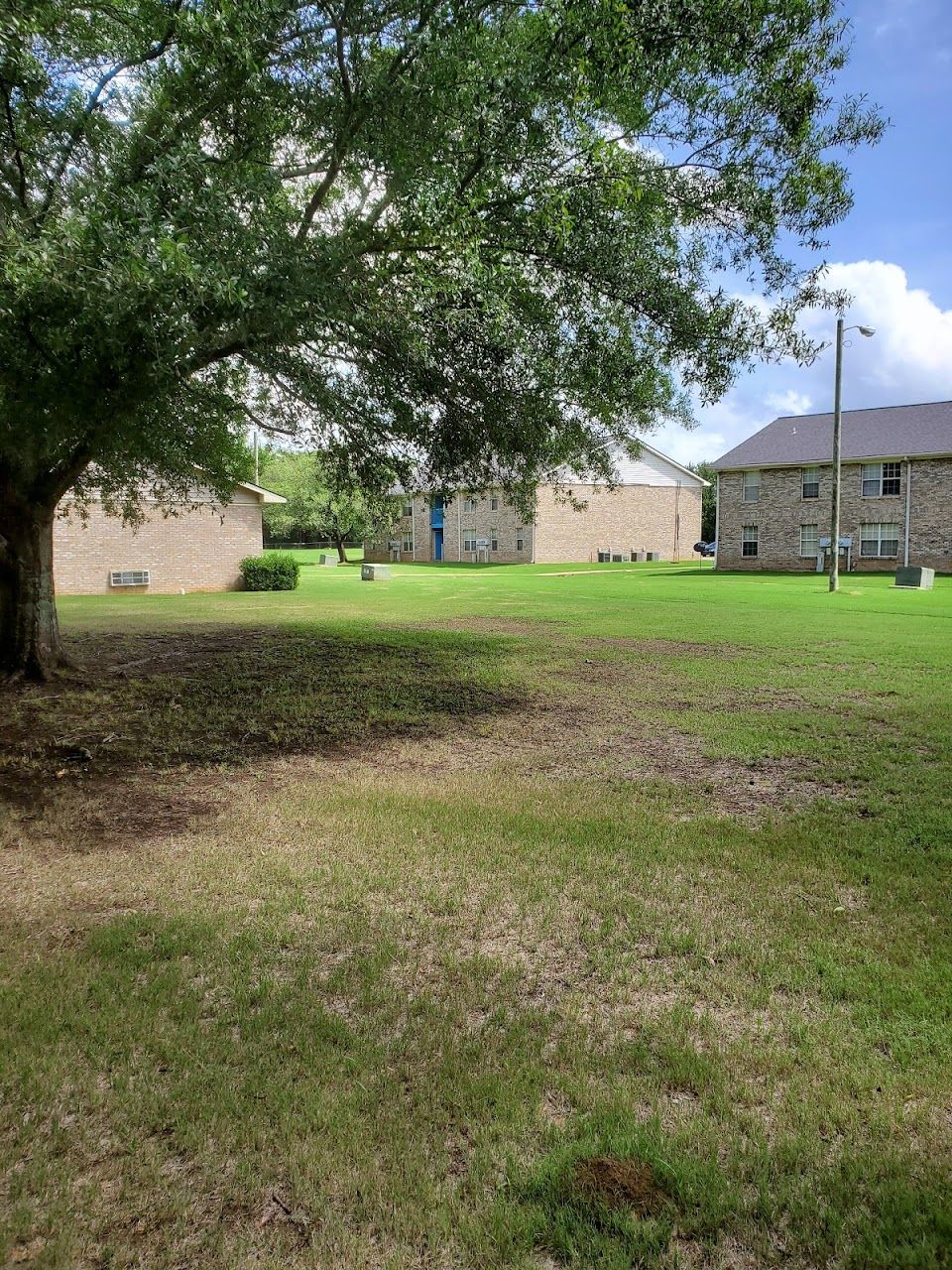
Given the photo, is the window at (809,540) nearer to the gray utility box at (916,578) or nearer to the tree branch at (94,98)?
the gray utility box at (916,578)

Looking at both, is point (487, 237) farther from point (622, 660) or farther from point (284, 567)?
point (284, 567)

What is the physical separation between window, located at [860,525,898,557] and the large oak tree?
1265 inches

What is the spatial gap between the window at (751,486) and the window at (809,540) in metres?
2.95

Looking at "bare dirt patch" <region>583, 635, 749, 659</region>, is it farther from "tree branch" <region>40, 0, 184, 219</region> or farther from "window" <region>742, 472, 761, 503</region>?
"window" <region>742, 472, 761, 503</region>

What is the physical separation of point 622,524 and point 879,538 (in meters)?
17.5

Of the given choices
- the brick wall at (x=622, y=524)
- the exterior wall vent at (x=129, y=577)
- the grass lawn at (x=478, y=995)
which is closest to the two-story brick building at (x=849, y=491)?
the brick wall at (x=622, y=524)

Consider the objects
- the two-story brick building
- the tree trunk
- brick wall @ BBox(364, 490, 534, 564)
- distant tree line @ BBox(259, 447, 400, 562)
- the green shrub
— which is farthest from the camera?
brick wall @ BBox(364, 490, 534, 564)

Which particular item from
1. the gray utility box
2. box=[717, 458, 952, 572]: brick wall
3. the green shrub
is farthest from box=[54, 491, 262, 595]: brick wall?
box=[717, 458, 952, 572]: brick wall

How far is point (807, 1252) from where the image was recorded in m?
1.97

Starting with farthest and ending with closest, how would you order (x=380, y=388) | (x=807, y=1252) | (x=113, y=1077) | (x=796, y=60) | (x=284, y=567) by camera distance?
(x=284, y=567) → (x=380, y=388) → (x=796, y=60) → (x=113, y=1077) → (x=807, y=1252)


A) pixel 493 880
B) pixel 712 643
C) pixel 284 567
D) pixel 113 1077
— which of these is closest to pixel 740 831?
pixel 493 880

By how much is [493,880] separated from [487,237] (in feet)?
19.3

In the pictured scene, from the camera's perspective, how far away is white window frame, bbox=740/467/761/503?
40.7 meters

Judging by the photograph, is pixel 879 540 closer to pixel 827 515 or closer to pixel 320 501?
pixel 827 515
